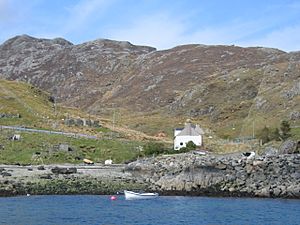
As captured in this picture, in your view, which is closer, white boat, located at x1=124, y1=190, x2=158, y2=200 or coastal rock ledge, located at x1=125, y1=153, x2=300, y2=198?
white boat, located at x1=124, y1=190, x2=158, y2=200

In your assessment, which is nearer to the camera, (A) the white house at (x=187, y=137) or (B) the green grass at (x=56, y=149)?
(B) the green grass at (x=56, y=149)

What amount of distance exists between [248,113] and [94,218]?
132 metres

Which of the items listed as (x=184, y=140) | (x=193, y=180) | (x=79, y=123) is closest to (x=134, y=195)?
(x=193, y=180)

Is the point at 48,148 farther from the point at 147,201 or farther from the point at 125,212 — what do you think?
the point at 125,212

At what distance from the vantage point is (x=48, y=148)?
101500 mm

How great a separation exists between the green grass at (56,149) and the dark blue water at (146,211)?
30503mm

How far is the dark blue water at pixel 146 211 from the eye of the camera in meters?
52.0

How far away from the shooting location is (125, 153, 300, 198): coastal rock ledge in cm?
6962

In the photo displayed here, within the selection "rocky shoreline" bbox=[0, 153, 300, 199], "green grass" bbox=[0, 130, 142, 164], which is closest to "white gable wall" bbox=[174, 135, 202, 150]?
"green grass" bbox=[0, 130, 142, 164]

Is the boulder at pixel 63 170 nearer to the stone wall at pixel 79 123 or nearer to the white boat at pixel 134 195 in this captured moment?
the white boat at pixel 134 195

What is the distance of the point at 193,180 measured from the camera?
2894 inches

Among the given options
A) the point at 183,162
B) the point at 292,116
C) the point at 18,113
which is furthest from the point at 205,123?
the point at 183,162

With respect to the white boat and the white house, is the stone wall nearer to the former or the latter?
the white house

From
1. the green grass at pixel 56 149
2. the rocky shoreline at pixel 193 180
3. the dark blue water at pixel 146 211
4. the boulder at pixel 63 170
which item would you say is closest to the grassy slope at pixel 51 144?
the green grass at pixel 56 149
